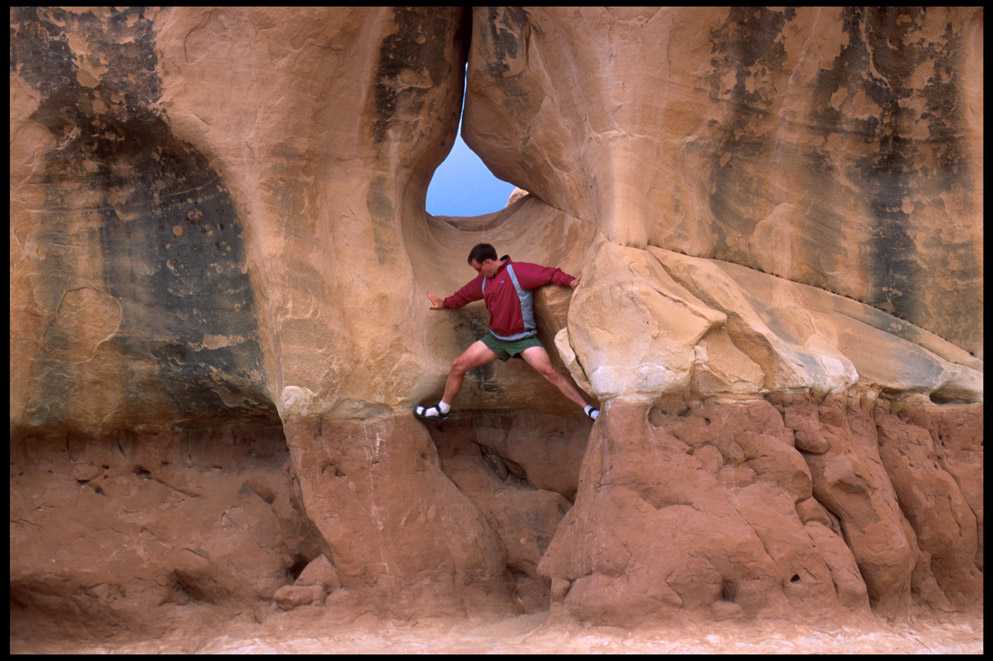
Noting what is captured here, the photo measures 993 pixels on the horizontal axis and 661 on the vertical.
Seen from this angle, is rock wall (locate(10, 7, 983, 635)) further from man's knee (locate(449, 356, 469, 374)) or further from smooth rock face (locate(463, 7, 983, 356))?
man's knee (locate(449, 356, 469, 374))

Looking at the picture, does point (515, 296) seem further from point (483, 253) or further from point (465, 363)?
point (465, 363)

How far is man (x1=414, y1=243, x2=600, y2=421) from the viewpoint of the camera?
5.39 m

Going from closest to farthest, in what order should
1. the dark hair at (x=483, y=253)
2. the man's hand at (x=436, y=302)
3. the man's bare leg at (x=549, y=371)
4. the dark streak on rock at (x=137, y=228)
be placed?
the dark streak on rock at (x=137, y=228), the man's bare leg at (x=549, y=371), the dark hair at (x=483, y=253), the man's hand at (x=436, y=302)

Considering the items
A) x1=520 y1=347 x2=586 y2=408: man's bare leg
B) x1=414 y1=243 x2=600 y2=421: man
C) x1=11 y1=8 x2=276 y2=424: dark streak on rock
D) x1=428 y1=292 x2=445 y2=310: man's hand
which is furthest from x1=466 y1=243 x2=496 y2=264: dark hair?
x1=11 y1=8 x2=276 y2=424: dark streak on rock

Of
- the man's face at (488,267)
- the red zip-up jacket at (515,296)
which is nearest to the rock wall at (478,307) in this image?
the red zip-up jacket at (515,296)

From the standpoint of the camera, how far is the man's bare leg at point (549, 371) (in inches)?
211

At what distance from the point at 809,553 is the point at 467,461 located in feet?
7.14

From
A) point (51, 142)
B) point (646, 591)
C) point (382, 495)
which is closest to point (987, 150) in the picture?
point (646, 591)

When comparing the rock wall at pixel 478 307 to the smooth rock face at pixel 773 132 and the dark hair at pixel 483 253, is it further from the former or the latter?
the dark hair at pixel 483 253

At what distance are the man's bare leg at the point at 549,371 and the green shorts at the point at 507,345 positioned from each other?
0.03m

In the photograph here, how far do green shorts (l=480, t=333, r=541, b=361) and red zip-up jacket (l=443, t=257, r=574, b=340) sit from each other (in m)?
0.02

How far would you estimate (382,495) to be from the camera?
17.6 feet

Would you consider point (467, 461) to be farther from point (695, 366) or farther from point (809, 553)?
point (809, 553)

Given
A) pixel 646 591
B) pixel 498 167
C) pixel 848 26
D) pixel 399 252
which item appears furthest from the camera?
pixel 498 167
